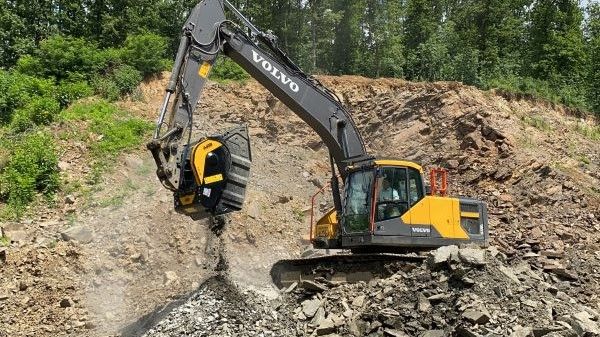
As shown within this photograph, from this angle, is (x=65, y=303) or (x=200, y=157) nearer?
(x=200, y=157)

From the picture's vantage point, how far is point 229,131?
946cm

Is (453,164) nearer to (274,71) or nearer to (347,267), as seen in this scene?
(347,267)

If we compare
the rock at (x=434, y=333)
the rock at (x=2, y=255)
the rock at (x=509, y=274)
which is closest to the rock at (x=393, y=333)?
the rock at (x=434, y=333)

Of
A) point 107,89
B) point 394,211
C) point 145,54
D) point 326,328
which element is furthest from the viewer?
point 145,54

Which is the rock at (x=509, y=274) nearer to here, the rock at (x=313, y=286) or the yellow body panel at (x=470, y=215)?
the yellow body panel at (x=470, y=215)

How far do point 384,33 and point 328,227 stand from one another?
2291 cm

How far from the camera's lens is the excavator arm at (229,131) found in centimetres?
880

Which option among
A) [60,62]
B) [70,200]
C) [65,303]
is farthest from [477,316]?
[60,62]

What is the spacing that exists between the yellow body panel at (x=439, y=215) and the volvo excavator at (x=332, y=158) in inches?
0.7

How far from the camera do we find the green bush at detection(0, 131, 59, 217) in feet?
45.3

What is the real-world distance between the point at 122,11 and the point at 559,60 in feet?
69.1

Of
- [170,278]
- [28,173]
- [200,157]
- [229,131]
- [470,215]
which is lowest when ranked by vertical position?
[170,278]

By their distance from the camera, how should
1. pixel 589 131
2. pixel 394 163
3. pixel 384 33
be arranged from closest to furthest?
pixel 394 163, pixel 589 131, pixel 384 33

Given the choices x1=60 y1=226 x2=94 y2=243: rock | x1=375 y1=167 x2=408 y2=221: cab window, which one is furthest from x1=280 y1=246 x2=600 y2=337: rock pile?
x1=60 y1=226 x2=94 y2=243: rock
